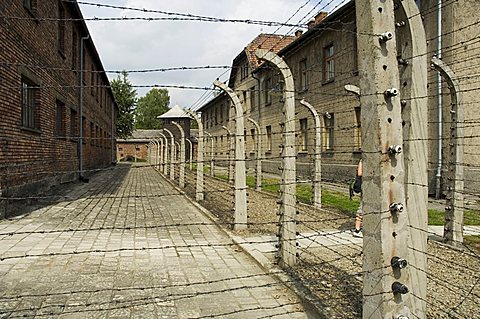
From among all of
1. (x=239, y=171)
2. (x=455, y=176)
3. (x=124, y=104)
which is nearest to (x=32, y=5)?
(x=239, y=171)

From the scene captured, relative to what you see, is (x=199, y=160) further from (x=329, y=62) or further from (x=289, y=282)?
(x=329, y=62)

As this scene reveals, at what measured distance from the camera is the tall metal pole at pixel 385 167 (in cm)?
263

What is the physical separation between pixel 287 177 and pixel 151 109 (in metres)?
91.4

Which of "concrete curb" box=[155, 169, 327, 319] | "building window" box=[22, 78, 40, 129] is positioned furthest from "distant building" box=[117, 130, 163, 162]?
"concrete curb" box=[155, 169, 327, 319]

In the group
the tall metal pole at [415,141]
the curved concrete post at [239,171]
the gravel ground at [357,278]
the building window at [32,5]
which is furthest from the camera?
the building window at [32,5]

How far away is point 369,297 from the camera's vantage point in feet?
9.06

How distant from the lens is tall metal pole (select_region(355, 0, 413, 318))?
263 centimetres

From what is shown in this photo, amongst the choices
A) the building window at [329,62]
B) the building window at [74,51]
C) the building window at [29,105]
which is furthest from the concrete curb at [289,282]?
the building window at [74,51]

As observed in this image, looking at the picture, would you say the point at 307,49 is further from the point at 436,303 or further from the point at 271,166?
the point at 436,303

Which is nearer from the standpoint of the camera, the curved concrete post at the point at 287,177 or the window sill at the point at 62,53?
the curved concrete post at the point at 287,177

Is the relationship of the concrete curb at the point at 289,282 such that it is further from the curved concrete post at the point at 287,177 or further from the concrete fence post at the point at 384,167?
the concrete fence post at the point at 384,167

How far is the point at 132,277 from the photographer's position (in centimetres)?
499

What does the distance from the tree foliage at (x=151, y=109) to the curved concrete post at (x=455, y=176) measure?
89234 millimetres

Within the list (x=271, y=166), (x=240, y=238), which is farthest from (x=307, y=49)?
(x=240, y=238)
